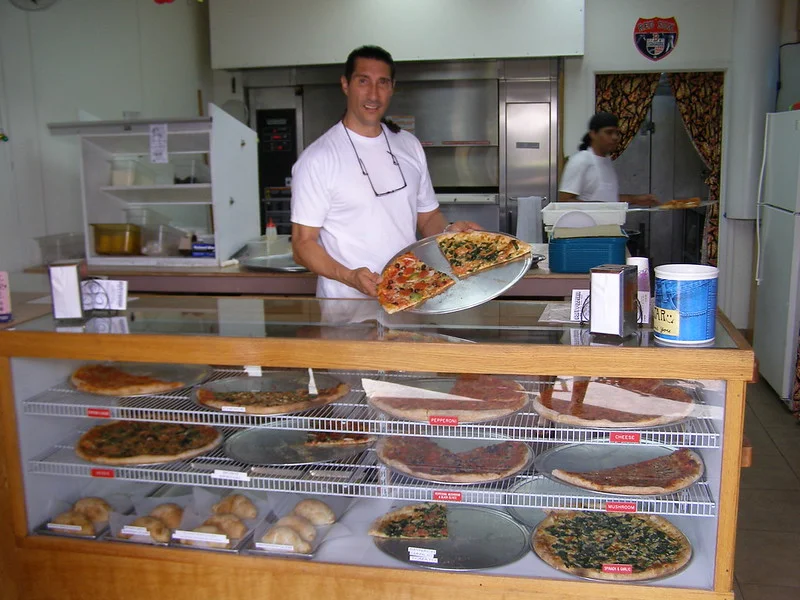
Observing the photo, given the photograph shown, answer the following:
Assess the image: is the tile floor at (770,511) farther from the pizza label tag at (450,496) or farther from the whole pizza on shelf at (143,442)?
the whole pizza on shelf at (143,442)

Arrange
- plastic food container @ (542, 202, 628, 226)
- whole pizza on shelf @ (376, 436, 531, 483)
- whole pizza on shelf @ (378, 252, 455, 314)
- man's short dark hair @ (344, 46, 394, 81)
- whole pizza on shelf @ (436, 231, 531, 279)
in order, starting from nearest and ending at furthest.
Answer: whole pizza on shelf @ (376, 436, 531, 483) → whole pizza on shelf @ (378, 252, 455, 314) → whole pizza on shelf @ (436, 231, 531, 279) → man's short dark hair @ (344, 46, 394, 81) → plastic food container @ (542, 202, 628, 226)

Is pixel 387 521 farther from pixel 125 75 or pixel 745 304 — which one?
pixel 745 304

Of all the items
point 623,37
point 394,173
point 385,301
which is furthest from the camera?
point 623,37

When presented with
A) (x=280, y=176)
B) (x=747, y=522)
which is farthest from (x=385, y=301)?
(x=280, y=176)

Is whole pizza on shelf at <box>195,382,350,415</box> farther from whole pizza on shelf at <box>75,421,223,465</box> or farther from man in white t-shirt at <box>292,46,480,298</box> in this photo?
man in white t-shirt at <box>292,46,480,298</box>

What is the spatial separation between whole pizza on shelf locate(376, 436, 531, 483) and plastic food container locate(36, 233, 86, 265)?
2954 millimetres

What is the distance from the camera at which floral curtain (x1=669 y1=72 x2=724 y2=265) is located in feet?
21.5

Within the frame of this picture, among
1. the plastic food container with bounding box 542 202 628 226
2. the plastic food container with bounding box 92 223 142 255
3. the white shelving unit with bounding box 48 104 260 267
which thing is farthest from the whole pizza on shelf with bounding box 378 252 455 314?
the plastic food container with bounding box 92 223 142 255

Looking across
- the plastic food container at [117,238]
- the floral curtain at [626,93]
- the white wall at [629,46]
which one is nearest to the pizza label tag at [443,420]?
the plastic food container at [117,238]

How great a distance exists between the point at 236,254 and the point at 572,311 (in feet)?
9.28

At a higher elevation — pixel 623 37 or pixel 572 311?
pixel 623 37

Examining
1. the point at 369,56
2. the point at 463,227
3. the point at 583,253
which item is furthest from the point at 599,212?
the point at 369,56

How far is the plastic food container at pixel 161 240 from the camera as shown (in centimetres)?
440

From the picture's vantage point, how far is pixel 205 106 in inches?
262
